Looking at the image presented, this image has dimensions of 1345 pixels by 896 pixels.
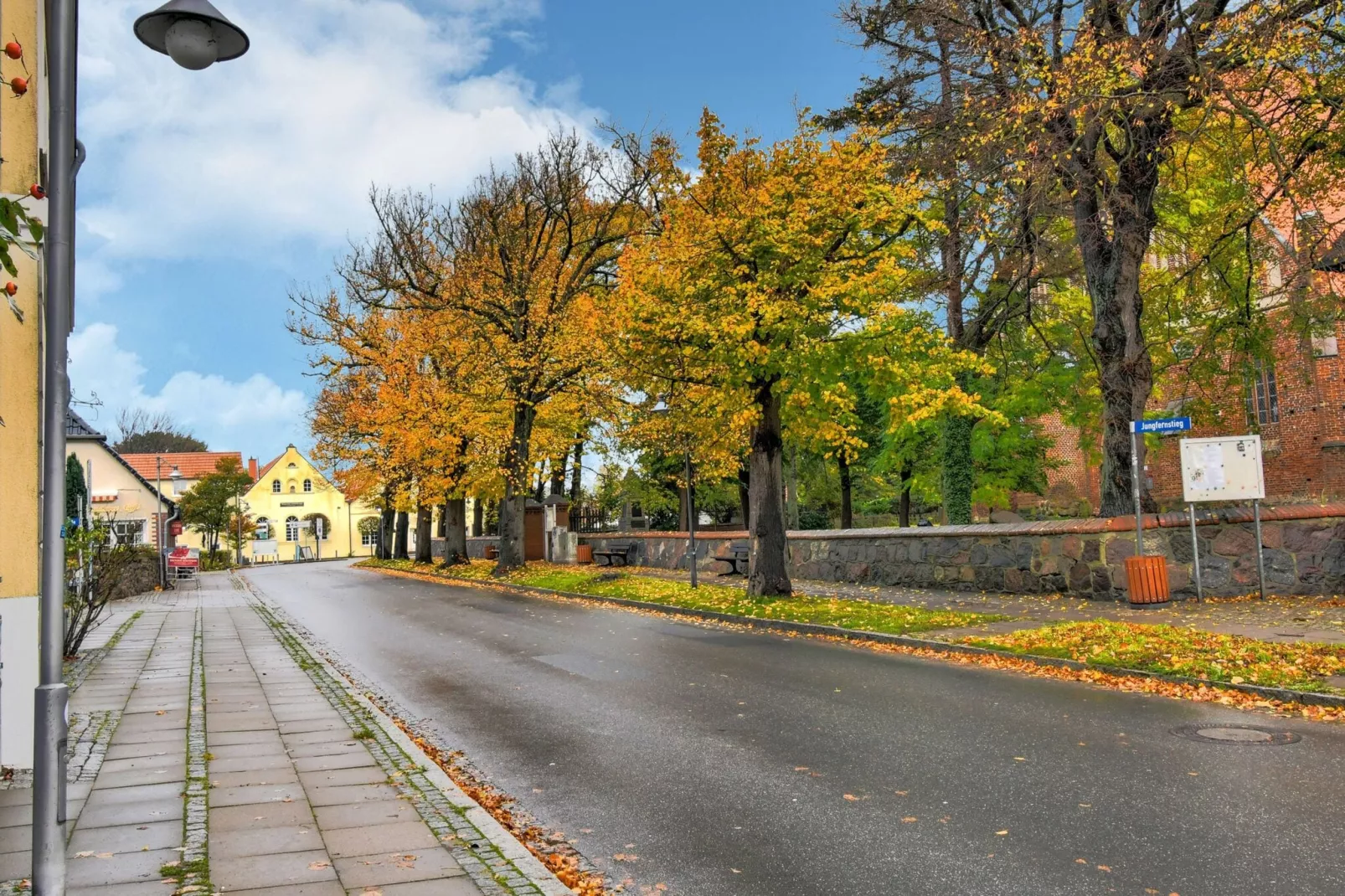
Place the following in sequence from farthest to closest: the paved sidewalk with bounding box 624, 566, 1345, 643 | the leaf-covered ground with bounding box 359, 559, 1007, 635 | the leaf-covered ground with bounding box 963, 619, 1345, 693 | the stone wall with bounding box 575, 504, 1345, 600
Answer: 1. the stone wall with bounding box 575, 504, 1345, 600
2. the leaf-covered ground with bounding box 359, 559, 1007, 635
3. the paved sidewalk with bounding box 624, 566, 1345, 643
4. the leaf-covered ground with bounding box 963, 619, 1345, 693

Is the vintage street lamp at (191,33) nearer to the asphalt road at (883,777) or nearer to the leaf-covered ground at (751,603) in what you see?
the asphalt road at (883,777)

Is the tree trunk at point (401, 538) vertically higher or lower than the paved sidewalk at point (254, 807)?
higher

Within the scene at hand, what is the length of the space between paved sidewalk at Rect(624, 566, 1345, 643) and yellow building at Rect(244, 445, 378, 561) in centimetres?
6971

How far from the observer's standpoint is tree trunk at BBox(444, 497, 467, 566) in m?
35.9

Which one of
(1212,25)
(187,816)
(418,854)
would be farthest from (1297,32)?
(187,816)

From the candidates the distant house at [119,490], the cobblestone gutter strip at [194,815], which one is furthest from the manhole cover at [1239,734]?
the distant house at [119,490]

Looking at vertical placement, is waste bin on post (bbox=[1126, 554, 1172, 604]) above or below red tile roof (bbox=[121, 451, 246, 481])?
below

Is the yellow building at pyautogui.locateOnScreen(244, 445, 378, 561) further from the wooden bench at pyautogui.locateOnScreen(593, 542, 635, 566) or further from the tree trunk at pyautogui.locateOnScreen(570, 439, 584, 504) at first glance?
the wooden bench at pyautogui.locateOnScreen(593, 542, 635, 566)

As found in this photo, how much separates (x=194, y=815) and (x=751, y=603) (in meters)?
12.2

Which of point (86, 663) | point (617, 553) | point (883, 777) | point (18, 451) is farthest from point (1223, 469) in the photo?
point (617, 553)

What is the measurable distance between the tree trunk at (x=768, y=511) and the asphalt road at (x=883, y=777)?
625 centimetres

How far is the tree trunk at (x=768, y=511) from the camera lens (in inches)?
719

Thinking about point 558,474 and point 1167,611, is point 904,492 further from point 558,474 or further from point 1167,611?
point 1167,611

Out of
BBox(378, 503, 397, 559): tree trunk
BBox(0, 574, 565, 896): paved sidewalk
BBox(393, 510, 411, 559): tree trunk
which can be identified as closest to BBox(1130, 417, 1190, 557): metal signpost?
BBox(0, 574, 565, 896): paved sidewalk
